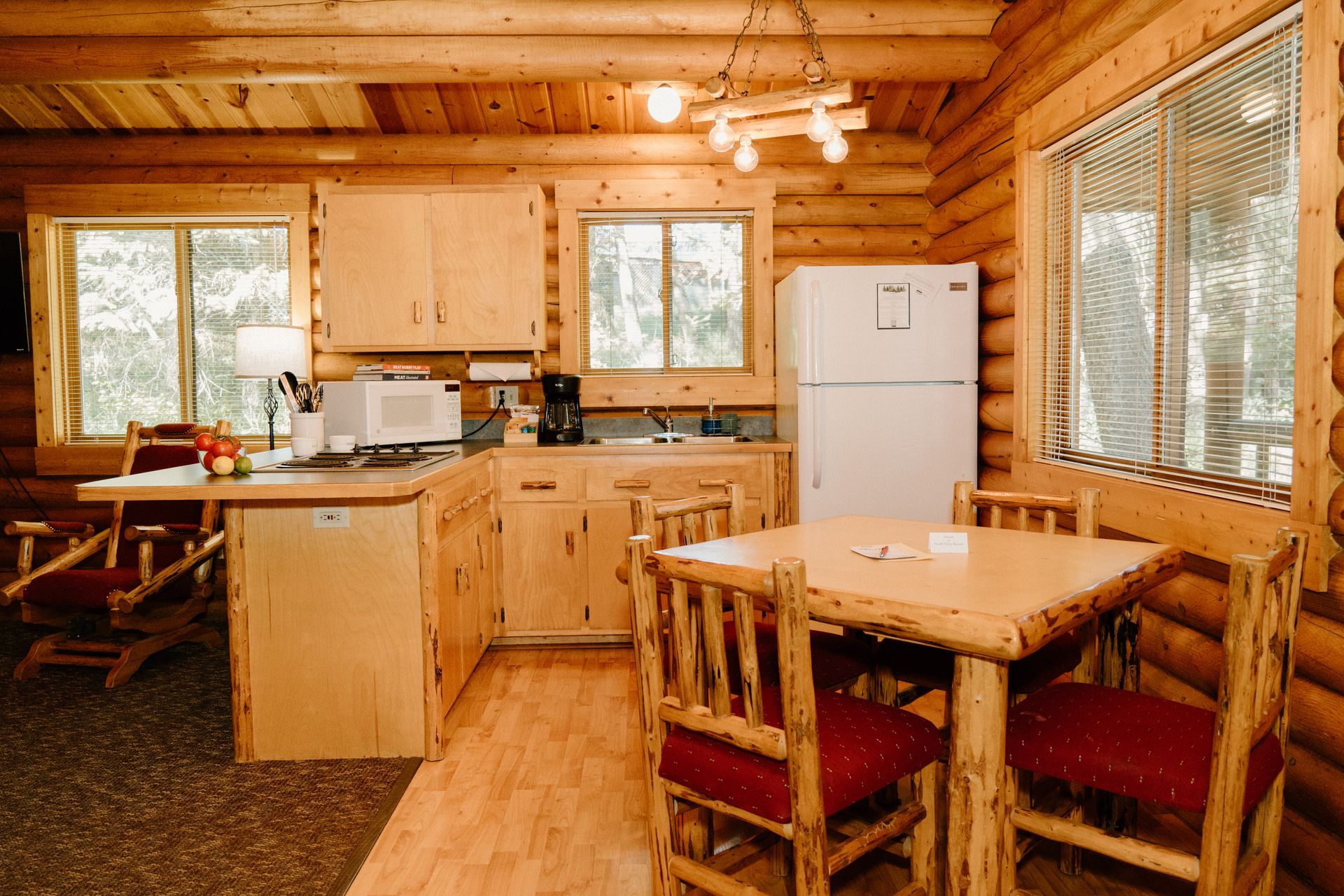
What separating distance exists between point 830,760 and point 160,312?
14.3 ft

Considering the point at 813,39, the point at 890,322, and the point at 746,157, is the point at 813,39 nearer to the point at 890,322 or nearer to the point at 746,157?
the point at 746,157

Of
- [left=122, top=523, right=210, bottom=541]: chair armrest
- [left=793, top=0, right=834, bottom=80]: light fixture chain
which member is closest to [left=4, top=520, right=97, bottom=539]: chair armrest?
[left=122, top=523, right=210, bottom=541]: chair armrest

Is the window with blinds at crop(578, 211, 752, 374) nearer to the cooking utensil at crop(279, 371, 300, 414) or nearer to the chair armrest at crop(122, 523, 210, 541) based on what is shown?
the cooking utensil at crop(279, 371, 300, 414)

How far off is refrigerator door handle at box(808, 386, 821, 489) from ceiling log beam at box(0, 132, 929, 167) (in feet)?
5.12

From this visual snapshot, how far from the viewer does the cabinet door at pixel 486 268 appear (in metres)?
3.88

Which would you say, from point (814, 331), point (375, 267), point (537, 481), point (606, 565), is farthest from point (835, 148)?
point (375, 267)

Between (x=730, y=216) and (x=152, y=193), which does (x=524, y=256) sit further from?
(x=152, y=193)

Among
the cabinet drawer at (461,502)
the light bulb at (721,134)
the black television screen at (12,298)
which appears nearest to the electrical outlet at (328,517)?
the cabinet drawer at (461,502)

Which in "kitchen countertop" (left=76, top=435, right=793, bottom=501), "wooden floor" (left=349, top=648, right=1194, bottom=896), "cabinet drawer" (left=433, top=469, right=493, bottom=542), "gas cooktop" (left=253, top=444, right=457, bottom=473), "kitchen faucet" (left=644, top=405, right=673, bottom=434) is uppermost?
"kitchen faucet" (left=644, top=405, right=673, bottom=434)

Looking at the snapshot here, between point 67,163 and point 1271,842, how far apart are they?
552 cm

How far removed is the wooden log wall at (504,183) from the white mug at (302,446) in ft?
4.50

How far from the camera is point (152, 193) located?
413cm

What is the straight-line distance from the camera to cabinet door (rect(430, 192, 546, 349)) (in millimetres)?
3883

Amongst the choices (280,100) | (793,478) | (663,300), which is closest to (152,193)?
(280,100)
